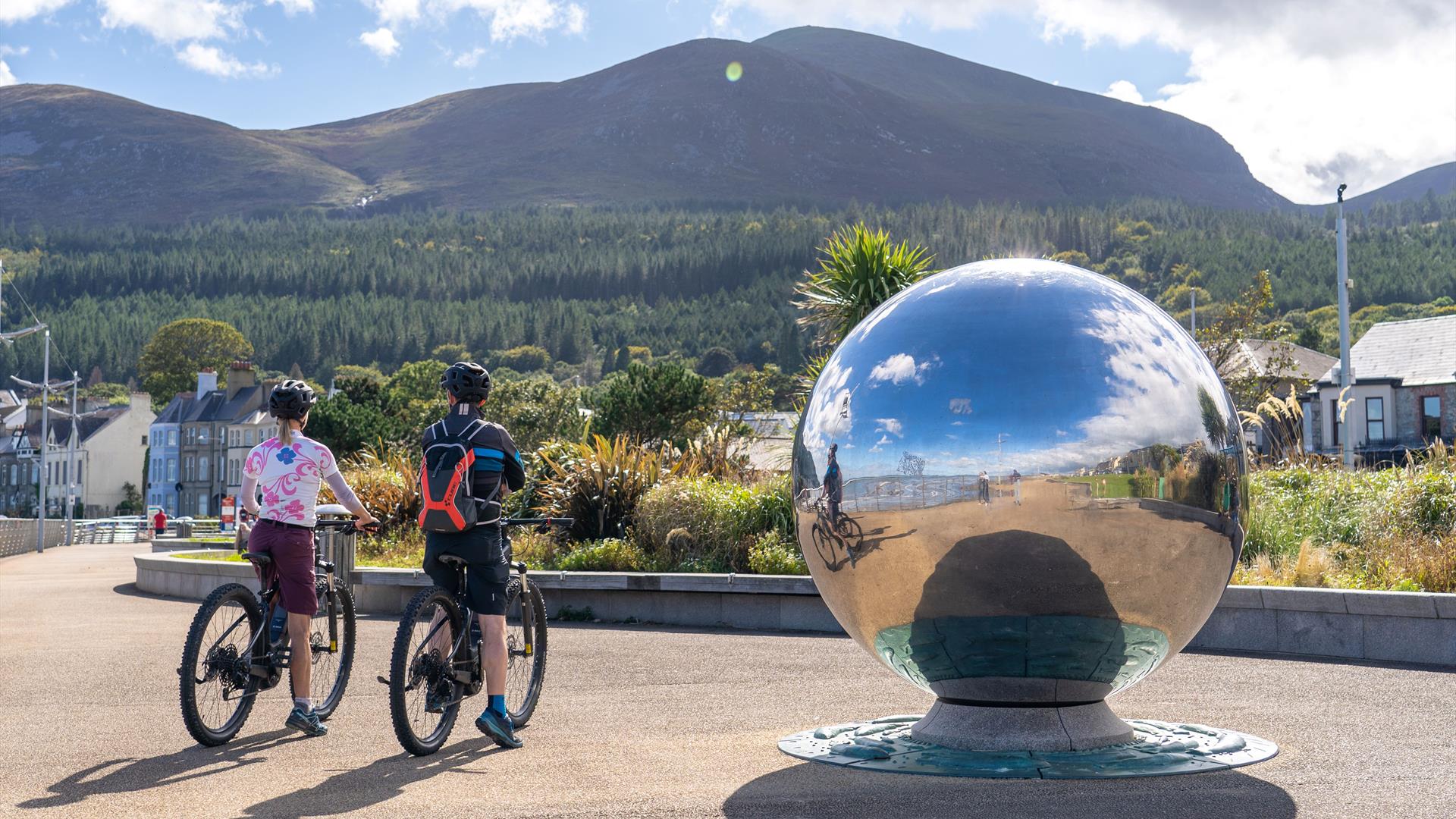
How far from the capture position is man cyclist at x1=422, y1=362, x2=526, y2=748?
23.8 feet

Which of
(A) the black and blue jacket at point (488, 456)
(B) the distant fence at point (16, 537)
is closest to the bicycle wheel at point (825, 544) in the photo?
(A) the black and blue jacket at point (488, 456)

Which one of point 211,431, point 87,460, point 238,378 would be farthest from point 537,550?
point 87,460

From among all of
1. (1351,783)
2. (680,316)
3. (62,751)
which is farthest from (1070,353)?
(680,316)

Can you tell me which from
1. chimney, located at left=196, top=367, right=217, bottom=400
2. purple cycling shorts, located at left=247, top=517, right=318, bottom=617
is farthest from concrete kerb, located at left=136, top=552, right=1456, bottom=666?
chimney, located at left=196, top=367, right=217, bottom=400

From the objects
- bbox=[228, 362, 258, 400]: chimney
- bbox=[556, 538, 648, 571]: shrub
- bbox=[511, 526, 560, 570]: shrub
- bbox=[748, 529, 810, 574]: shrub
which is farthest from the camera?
bbox=[228, 362, 258, 400]: chimney

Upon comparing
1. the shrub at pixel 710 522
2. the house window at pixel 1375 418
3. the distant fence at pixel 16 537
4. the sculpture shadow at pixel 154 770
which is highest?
the house window at pixel 1375 418

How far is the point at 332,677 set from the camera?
28.1 ft

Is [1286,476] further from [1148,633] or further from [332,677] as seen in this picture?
[332,677]

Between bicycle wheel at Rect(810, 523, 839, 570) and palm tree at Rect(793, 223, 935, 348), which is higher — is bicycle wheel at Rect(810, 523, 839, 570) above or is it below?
below

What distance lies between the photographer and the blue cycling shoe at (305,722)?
7.69 m

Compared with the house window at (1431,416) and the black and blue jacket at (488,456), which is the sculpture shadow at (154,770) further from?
the house window at (1431,416)

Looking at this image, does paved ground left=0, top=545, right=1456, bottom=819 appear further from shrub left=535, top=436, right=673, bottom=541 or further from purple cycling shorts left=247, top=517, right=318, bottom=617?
shrub left=535, top=436, right=673, bottom=541

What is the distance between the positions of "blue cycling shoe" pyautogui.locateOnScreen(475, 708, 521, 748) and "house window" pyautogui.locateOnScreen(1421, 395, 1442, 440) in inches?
2141

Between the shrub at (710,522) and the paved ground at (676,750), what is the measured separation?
3.62 metres
